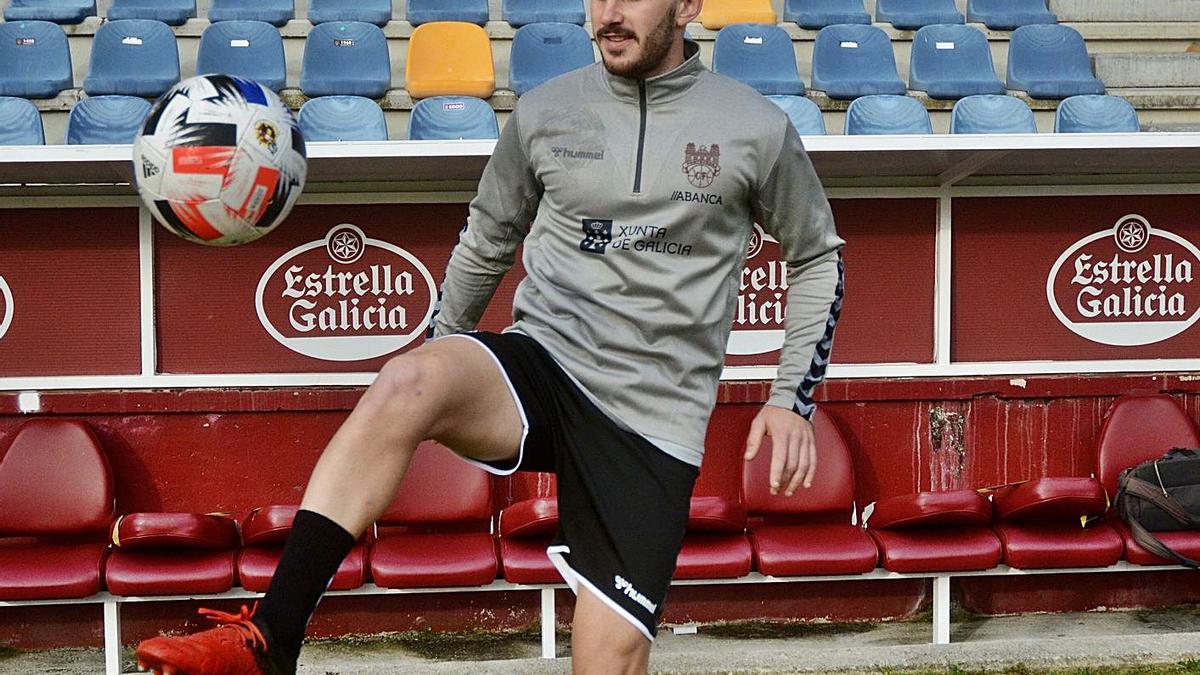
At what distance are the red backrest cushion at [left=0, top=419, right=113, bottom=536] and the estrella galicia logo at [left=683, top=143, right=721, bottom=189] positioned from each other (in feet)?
11.6

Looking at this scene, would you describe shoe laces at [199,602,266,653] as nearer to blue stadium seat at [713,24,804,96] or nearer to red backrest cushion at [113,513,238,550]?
red backrest cushion at [113,513,238,550]

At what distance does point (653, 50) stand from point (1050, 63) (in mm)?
5962

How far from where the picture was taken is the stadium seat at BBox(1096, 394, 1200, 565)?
5.47 m

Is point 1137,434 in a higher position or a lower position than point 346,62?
lower

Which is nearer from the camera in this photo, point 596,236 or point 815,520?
point 596,236

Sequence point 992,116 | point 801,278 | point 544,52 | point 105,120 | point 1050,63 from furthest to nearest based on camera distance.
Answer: point 1050,63, point 544,52, point 992,116, point 105,120, point 801,278

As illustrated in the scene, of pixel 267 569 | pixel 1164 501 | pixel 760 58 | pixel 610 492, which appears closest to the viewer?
pixel 610 492

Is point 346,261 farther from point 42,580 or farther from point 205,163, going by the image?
point 205,163

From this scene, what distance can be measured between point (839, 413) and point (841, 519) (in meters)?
0.50

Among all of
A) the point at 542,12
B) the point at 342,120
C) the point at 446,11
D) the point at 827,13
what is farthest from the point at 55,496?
the point at 827,13

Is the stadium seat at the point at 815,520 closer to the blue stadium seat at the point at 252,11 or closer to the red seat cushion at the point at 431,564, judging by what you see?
the red seat cushion at the point at 431,564

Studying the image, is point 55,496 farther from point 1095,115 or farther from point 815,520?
point 1095,115

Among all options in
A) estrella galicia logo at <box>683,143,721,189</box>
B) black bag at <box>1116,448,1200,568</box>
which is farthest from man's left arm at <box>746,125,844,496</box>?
black bag at <box>1116,448,1200,568</box>

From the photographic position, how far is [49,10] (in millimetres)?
7816
